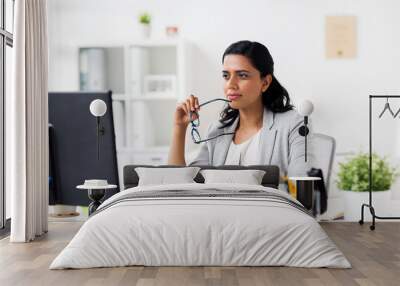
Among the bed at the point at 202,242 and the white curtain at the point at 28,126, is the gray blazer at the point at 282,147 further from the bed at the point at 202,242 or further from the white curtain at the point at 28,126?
the bed at the point at 202,242

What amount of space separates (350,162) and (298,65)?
1.13 meters

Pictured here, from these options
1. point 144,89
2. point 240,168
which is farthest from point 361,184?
point 144,89

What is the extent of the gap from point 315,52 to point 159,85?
1.66 meters

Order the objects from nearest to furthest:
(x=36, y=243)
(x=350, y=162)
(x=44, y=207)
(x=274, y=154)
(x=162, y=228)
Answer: (x=162, y=228)
(x=36, y=243)
(x=44, y=207)
(x=274, y=154)
(x=350, y=162)

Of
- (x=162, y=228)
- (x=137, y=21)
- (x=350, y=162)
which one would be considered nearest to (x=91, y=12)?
(x=137, y=21)

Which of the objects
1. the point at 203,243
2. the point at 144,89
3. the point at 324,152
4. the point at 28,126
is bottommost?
the point at 203,243

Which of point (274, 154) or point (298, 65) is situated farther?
point (298, 65)

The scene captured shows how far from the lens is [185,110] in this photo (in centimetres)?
616

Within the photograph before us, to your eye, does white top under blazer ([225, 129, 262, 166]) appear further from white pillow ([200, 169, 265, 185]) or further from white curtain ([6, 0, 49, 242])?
white curtain ([6, 0, 49, 242])

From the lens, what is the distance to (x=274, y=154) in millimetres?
5828

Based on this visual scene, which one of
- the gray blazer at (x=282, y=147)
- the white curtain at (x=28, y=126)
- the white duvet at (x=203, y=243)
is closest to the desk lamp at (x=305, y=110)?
the gray blazer at (x=282, y=147)

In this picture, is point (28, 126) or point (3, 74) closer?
point (28, 126)

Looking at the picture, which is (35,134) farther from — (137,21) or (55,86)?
(137,21)

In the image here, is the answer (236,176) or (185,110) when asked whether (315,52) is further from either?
(236,176)
